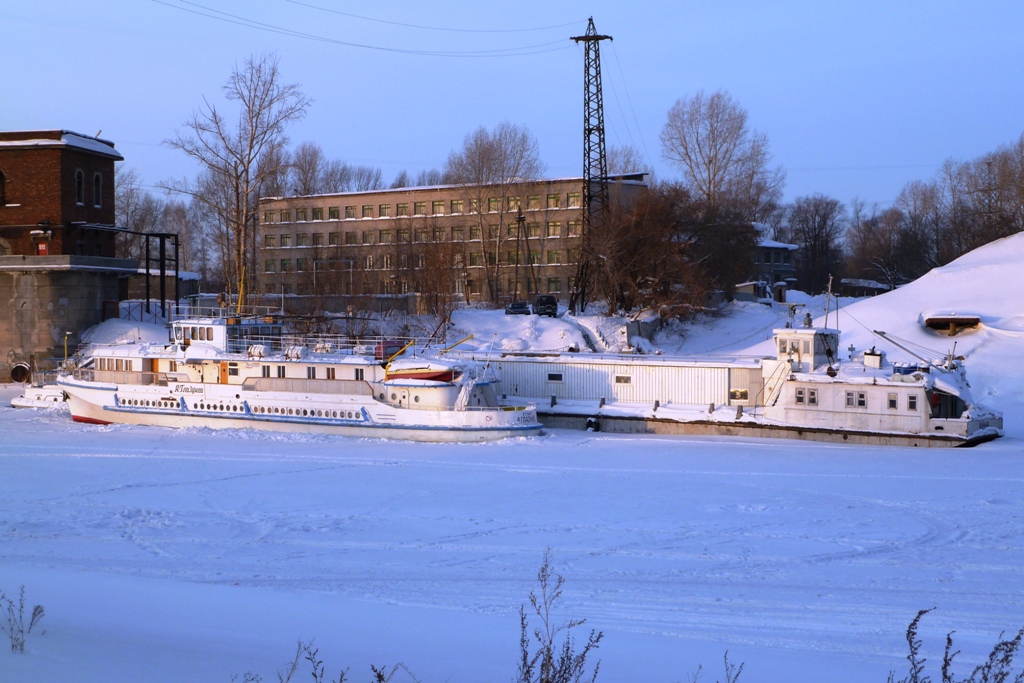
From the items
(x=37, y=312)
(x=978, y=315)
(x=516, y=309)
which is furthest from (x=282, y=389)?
(x=978, y=315)

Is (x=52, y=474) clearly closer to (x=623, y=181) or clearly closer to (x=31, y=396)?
(x=31, y=396)

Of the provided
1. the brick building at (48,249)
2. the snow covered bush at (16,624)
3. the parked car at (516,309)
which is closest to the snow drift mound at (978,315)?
the parked car at (516,309)

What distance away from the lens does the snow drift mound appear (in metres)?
37.1

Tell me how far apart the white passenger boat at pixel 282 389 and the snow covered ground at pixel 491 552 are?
7.64 feet

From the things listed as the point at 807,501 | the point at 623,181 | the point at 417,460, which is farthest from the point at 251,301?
the point at 807,501

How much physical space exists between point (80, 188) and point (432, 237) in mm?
23423

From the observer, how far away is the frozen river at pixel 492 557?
955cm

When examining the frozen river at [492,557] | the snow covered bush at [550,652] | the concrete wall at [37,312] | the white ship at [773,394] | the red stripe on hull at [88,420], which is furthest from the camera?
the concrete wall at [37,312]

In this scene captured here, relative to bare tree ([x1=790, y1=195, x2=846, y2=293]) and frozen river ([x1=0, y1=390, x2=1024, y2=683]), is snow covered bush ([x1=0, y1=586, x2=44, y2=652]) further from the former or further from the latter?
bare tree ([x1=790, y1=195, x2=846, y2=293])

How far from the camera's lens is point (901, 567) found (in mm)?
14289

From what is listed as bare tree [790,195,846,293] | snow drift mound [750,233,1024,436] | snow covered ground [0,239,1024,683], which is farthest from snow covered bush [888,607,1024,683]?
bare tree [790,195,846,293]

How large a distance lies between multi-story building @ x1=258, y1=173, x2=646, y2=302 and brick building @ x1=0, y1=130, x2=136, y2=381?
1547 centimetres

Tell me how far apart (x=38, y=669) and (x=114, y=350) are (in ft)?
102

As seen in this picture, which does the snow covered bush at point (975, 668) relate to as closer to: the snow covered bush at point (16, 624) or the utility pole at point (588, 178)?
the snow covered bush at point (16, 624)
